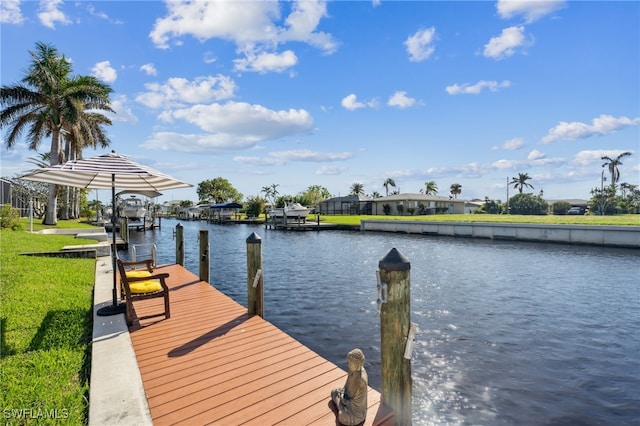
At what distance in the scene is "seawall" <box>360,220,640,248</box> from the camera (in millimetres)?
23047

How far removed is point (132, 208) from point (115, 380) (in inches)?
1623

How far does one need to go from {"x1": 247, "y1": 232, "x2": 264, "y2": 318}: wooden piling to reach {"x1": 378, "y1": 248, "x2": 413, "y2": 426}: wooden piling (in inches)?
139

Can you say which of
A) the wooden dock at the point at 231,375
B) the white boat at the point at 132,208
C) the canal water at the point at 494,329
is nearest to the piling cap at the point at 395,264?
the wooden dock at the point at 231,375

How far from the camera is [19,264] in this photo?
922 cm

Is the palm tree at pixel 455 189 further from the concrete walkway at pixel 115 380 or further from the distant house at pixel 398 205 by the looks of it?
the concrete walkway at pixel 115 380

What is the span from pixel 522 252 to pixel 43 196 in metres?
47.6

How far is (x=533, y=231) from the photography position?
2728cm

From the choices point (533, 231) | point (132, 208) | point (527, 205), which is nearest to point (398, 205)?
point (527, 205)

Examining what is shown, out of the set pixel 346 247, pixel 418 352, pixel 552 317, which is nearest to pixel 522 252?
pixel 346 247

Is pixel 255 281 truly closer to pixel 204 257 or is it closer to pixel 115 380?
pixel 115 380

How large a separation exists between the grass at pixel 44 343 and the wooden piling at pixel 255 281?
99.1 inches

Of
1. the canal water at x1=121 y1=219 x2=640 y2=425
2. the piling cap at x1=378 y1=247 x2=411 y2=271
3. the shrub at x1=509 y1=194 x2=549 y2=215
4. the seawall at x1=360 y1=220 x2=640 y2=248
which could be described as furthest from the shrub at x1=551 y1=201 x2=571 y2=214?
the piling cap at x1=378 y1=247 x2=411 y2=271

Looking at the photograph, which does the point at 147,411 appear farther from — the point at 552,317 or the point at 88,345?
the point at 552,317

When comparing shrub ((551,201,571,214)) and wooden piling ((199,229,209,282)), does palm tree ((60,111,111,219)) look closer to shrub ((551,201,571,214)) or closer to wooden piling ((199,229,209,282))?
wooden piling ((199,229,209,282))
